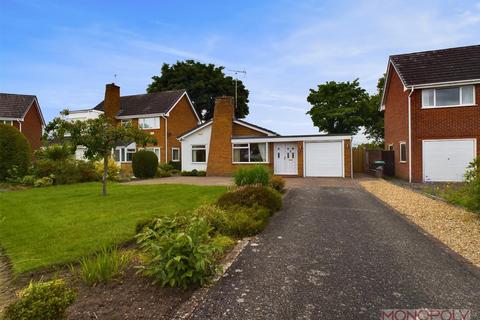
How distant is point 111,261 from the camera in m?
4.29

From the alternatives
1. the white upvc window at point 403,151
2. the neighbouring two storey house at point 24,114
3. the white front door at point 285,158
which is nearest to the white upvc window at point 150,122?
the neighbouring two storey house at point 24,114

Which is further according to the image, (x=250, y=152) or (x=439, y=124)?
(x=250, y=152)

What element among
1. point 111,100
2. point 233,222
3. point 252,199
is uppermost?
point 111,100

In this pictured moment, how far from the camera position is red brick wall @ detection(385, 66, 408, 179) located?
750 inches

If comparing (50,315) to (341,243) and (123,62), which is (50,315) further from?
(123,62)

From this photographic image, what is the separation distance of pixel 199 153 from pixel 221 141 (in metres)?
2.93

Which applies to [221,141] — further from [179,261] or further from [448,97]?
[179,261]

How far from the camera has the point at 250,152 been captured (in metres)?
23.7

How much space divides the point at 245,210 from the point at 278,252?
92.0 inches

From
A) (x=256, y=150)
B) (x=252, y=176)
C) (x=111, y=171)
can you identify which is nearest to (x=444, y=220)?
(x=252, y=176)

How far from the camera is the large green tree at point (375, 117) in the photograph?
35.6 m

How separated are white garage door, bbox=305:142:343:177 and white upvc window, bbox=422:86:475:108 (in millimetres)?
5447

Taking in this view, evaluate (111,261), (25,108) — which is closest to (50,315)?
(111,261)

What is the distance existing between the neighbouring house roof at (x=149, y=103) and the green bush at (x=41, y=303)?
29.2 meters
